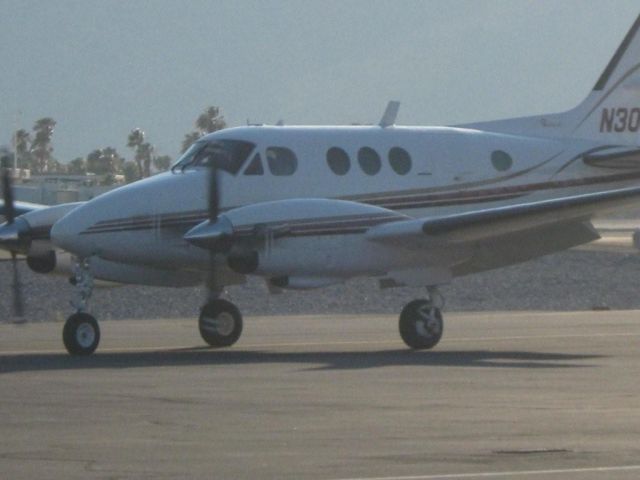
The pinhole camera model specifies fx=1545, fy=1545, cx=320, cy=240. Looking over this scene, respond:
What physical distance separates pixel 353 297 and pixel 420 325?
15357 mm

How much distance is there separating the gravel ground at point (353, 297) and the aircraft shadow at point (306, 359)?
9780 millimetres

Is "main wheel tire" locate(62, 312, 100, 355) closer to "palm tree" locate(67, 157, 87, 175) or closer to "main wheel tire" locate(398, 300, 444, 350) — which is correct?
"main wheel tire" locate(398, 300, 444, 350)

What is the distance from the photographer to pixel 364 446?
38.2 feet

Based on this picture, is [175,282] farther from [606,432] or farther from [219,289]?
[606,432]

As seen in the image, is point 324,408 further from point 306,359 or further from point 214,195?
point 214,195

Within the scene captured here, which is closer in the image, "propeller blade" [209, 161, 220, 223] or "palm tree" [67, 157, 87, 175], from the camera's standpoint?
"propeller blade" [209, 161, 220, 223]

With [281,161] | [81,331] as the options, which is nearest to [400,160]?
[281,161]

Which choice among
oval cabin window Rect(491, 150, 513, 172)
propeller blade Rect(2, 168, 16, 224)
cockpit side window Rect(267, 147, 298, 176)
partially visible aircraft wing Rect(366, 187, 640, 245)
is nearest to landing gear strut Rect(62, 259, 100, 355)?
propeller blade Rect(2, 168, 16, 224)

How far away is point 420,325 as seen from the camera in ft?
70.6

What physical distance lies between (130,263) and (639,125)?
376 inches

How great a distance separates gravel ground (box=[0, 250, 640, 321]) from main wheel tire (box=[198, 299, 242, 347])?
833 centimetres

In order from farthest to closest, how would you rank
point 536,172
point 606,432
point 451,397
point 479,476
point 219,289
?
point 536,172 < point 219,289 < point 451,397 < point 606,432 < point 479,476

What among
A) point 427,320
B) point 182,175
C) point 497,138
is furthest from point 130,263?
point 497,138

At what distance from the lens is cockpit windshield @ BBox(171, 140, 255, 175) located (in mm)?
21828
